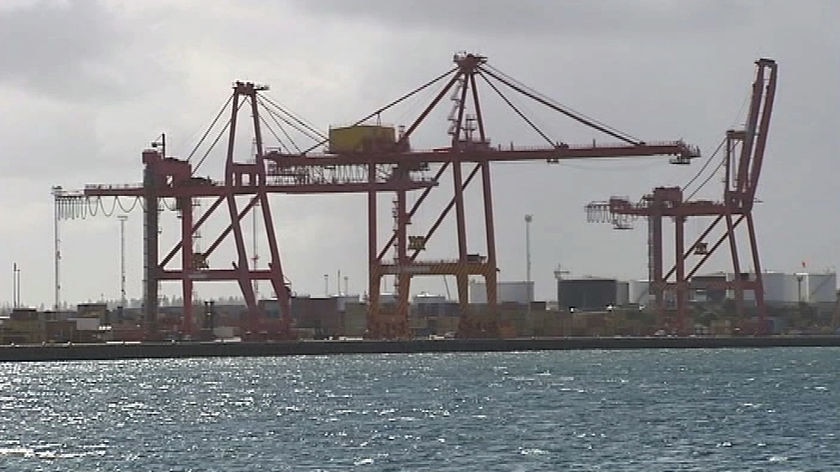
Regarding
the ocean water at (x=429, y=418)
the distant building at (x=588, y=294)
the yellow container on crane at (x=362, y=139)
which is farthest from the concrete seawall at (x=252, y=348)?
the distant building at (x=588, y=294)

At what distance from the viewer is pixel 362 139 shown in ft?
364

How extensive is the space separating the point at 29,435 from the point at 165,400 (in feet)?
50.3

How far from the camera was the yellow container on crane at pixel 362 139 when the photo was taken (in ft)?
363

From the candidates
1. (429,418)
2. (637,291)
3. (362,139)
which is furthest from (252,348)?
(637,291)

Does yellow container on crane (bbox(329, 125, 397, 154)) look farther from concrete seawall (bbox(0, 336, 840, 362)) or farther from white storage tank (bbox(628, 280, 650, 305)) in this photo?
white storage tank (bbox(628, 280, 650, 305))

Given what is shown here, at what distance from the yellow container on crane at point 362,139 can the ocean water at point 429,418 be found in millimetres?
12467

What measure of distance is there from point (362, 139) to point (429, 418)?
48755mm

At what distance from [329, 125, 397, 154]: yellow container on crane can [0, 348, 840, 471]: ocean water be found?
40.9ft

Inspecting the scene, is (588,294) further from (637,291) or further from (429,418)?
(429,418)

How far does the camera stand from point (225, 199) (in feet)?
371

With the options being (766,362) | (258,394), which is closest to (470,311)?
(766,362)

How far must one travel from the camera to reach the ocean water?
5031 cm

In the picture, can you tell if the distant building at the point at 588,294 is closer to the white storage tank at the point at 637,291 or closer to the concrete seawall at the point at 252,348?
the white storage tank at the point at 637,291

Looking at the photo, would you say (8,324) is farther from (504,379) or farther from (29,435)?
(29,435)
